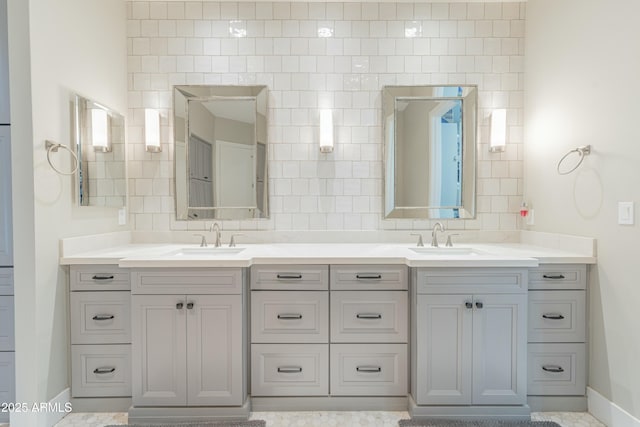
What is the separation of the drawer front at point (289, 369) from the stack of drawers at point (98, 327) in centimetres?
80

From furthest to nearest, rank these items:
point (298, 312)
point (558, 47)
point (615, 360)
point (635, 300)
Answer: point (558, 47)
point (298, 312)
point (615, 360)
point (635, 300)

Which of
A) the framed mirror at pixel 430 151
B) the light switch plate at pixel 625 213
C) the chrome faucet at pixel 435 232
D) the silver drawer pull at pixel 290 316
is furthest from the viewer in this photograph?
the framed mirror at pixel 430 151

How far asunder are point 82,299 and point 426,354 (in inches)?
80.9

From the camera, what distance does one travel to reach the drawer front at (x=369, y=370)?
2158 mm

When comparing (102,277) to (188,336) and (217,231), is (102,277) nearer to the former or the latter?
(188,336)

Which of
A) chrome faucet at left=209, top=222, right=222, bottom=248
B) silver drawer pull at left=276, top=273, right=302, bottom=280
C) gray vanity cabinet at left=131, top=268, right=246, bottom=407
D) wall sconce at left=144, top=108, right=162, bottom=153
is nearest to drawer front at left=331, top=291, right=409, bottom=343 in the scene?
silver drawer pull at left=276, top=273, right=302, bottom=280

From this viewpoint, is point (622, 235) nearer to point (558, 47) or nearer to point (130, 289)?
point (558, 47)

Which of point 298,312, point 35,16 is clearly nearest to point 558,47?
point 298,312

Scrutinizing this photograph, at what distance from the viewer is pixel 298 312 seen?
215 cm

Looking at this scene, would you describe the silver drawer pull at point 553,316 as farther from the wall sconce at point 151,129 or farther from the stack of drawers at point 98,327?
the wall sconce at point 151,129

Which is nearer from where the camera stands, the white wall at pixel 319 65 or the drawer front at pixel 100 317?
the drawer front at pixel 100 317

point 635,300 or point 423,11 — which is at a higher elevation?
point 423,11

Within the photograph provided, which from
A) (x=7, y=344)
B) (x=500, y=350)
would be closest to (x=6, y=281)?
(x=7, y=344)

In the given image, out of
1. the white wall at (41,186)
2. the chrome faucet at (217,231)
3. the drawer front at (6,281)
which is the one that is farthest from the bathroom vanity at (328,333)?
the chrome faucet at (217,231)
